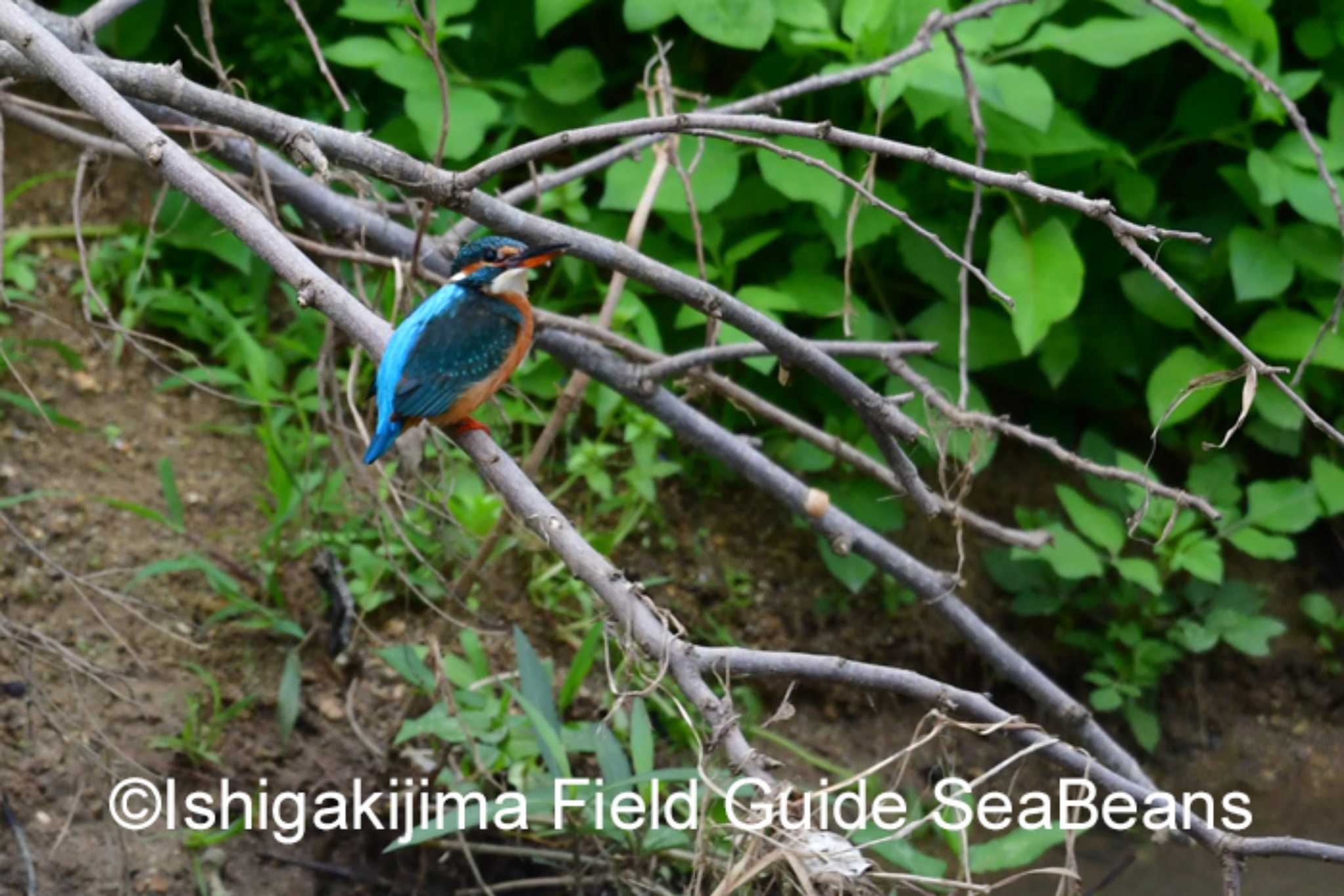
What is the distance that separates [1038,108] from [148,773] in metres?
2.44

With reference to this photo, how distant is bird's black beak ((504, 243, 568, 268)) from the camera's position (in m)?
2.29

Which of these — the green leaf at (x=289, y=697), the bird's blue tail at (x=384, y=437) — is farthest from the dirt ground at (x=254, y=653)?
the bird's blue tail at (x=384, y=437)

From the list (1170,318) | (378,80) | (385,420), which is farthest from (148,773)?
(1170,318)

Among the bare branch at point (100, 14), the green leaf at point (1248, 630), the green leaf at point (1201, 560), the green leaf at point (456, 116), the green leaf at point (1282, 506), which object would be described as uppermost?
the green leaf at point (456, 116)

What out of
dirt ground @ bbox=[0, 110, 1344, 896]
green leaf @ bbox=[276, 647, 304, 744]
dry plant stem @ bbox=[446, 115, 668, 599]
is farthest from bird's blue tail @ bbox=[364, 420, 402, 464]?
green leaf @ bbox=[276, 647, 304, 744]

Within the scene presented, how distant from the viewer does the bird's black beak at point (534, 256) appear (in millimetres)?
2285

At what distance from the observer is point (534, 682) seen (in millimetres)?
2922

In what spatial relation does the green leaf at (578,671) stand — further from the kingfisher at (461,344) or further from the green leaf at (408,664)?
the kingfisher at (461,344)

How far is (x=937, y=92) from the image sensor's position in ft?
11.5

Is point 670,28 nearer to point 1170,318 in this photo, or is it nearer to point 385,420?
point 1170,318

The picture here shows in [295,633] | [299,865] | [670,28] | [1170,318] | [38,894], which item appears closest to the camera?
[38,894]

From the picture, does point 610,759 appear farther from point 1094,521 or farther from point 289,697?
point 1094,521

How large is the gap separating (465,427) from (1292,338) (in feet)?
7.80

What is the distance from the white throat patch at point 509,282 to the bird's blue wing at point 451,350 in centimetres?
3
